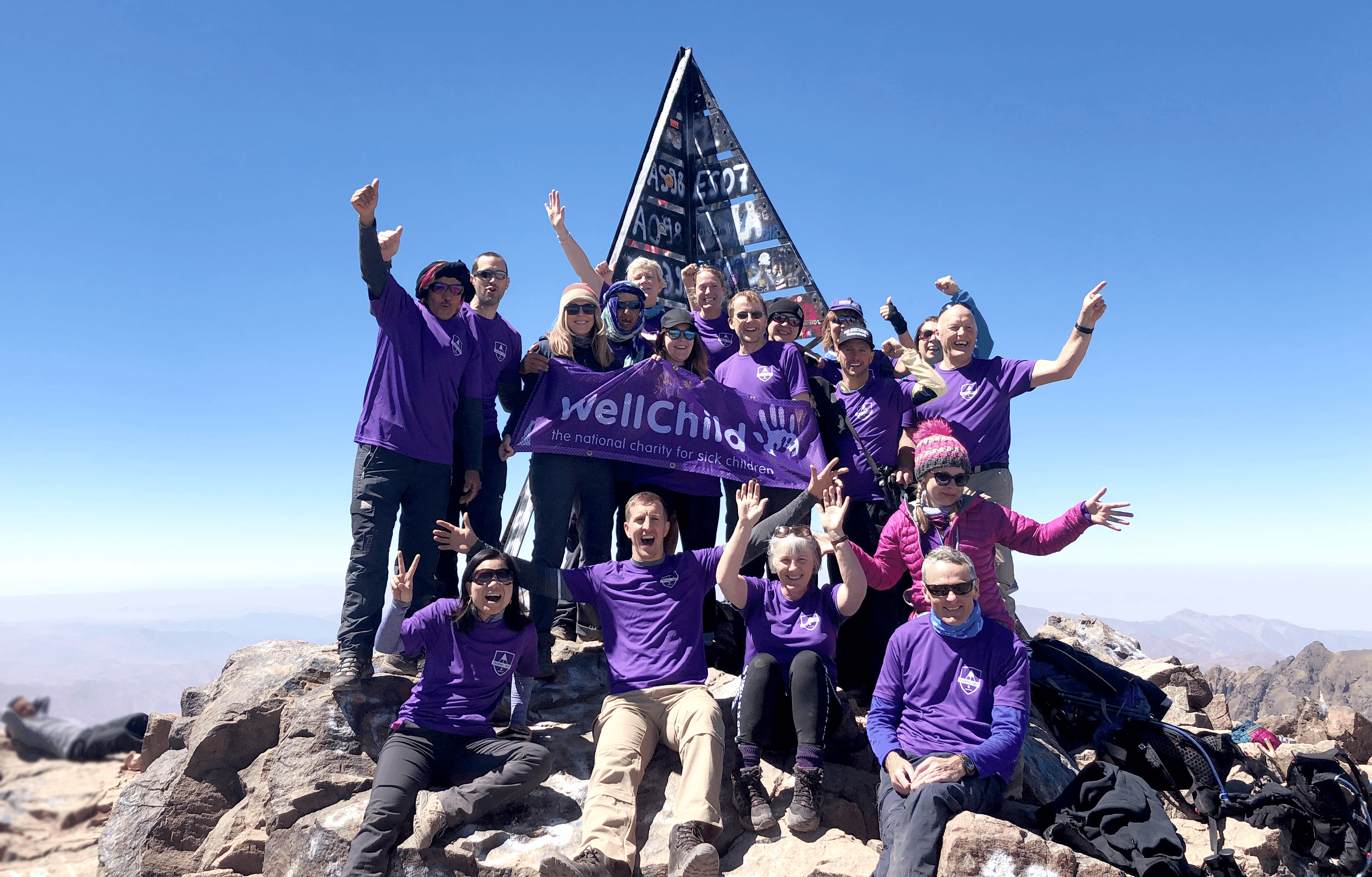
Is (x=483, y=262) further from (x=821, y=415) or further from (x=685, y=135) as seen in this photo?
(x=685, y=135)

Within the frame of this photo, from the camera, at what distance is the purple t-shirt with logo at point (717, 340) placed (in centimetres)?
721

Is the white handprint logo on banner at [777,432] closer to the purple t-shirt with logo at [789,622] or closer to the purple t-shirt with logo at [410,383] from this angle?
the purple t-shirt with logo at [789,622]

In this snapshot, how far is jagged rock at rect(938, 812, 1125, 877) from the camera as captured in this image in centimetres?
377

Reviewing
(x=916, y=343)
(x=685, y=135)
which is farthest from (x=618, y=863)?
(x=685, y=135)

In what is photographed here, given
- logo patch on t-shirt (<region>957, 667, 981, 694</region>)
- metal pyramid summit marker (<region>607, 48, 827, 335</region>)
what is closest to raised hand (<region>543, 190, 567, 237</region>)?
metal pyramid summit marker (<region>607, 48, 827, 335</region>)

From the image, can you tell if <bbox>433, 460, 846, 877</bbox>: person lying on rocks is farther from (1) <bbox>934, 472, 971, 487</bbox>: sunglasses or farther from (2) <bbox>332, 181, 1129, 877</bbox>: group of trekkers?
(1) <bbox>934, 472, 971, 487</bbox>: sunglasses

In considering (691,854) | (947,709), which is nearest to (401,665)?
(691,854)

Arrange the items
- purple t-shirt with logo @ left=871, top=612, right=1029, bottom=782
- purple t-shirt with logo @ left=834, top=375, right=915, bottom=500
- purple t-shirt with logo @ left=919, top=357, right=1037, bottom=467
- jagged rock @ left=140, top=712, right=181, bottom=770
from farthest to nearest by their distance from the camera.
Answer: jagged rock @ left=140, top=712, right=181, bottom=770, purple t-shirt with logo @ left=834, top=375, right=915, bottom=500, purple t-shirt with logo @ left=919, top=357, right=1037, bottom=467, purple t-shirt with logo @ left=871, top=612, right=1029, bottom=782

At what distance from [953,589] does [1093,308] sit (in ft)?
9.69

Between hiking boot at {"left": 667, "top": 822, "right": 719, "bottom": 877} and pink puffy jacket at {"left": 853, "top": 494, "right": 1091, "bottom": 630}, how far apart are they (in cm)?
199

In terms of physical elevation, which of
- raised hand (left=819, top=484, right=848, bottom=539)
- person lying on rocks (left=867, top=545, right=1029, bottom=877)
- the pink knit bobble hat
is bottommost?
person lying on rocks (left=867, top=545, right=1029, bottom=877)

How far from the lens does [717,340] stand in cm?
722

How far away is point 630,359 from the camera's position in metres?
7.27

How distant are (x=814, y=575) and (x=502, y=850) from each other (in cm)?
251
